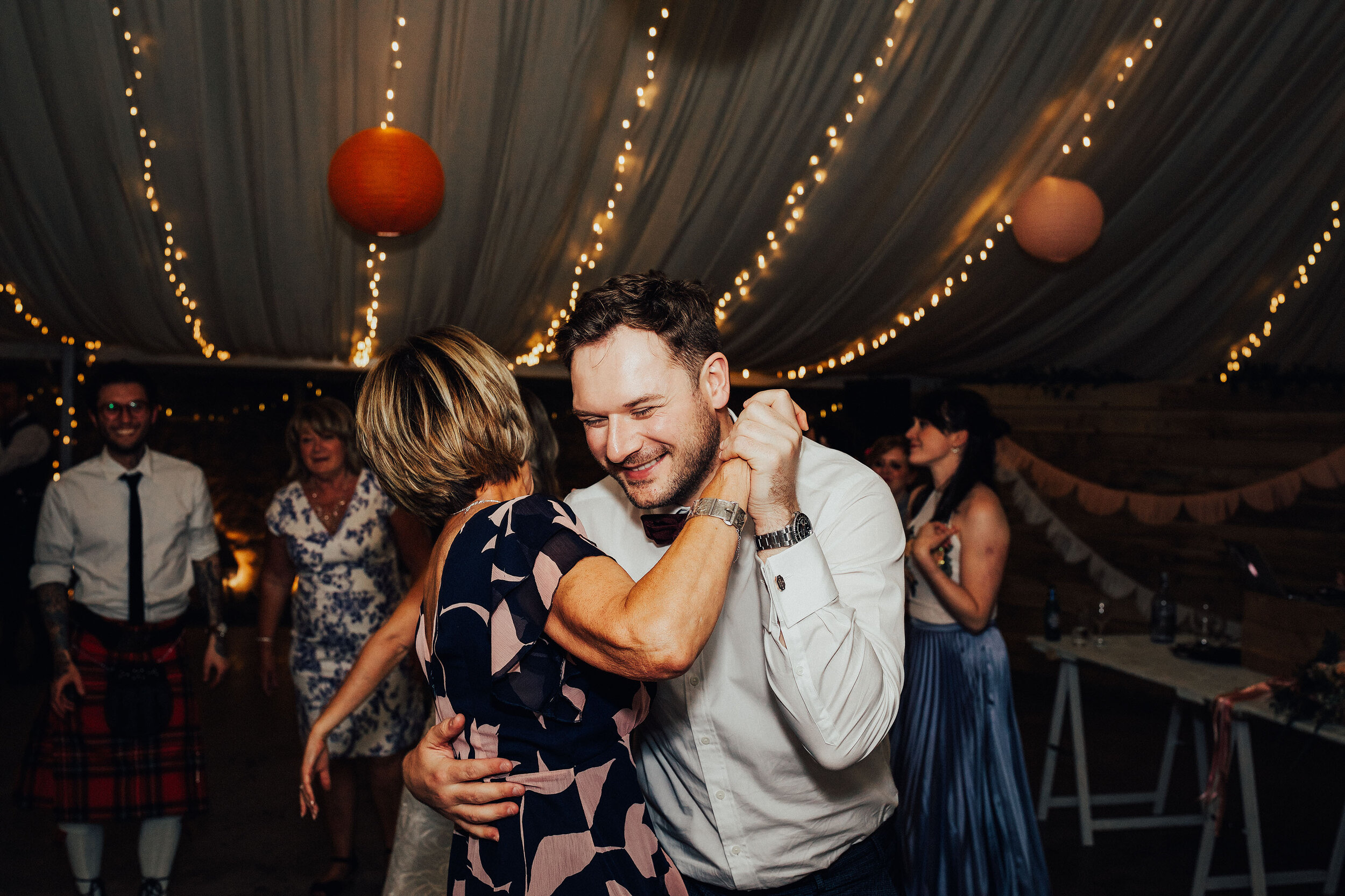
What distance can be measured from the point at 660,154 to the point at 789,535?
3.18 metres

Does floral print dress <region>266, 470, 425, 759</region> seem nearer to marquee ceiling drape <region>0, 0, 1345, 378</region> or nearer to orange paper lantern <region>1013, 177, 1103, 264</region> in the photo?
marquee ceiling drape <region>0, 0, 1345, 378</region>

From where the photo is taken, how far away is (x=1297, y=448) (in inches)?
212

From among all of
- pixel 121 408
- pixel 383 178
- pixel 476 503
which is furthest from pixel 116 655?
pixel 476 503

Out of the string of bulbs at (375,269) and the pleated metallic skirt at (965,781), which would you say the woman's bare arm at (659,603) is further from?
the string of bulbs at (375,269)

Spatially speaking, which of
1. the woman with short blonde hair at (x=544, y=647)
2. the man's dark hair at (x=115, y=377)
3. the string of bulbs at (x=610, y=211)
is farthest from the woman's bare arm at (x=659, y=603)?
the man's dark hair at (x=115, y=377)

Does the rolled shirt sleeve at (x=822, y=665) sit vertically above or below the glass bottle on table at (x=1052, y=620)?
above

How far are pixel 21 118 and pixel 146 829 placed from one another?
102 inches

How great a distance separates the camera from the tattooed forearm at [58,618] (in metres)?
2.74

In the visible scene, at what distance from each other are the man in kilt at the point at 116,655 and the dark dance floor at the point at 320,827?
0.55m

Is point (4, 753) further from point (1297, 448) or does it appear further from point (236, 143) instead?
point (1297, 448)

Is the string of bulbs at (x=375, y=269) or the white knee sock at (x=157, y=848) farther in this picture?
the string of bulbs at (x=375, y=269)

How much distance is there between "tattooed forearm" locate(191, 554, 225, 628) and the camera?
306 cm

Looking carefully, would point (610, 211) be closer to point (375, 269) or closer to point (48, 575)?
point (375, 269)

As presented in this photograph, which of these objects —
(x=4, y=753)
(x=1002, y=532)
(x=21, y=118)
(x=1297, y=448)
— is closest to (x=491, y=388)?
(x=1002, y=532)
